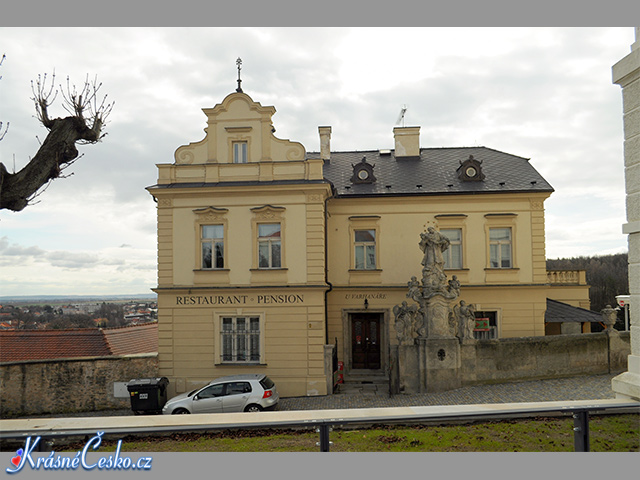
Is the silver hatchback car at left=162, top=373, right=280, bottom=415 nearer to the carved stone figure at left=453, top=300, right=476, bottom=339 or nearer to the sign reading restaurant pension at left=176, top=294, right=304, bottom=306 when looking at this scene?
the sign reading restaurant pension at left=176, top=294, right=304, bottom=306

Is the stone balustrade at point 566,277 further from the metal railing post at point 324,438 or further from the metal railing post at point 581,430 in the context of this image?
the metal railing post at point 324,438

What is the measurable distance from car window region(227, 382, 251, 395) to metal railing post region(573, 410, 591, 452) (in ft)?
37.1

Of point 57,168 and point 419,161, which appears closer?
point 57,168

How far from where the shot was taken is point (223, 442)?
16.4 ft

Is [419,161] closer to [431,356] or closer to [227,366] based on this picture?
→ [431,356]

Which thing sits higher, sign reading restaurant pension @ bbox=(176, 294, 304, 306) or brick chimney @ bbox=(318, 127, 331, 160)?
brick chimney @ bbox=(318, 127, 331, 160)

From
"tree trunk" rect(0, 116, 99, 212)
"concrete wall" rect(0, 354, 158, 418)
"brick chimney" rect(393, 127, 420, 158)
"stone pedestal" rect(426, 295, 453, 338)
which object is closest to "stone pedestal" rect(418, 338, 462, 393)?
"stone pedestal" rect(426, 295, 453, 338)

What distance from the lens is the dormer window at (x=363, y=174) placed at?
885 inches

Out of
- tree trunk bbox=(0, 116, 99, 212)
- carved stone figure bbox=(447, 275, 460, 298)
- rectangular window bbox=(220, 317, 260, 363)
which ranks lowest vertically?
rectangular window bbox=(220, 317, 260, 363)

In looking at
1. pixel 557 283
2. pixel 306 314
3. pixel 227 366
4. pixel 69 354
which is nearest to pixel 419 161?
pixel 557 283

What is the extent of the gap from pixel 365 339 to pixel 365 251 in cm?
374

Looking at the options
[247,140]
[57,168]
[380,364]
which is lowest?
[380,364]

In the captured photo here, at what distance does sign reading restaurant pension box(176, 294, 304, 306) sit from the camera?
61.1ft

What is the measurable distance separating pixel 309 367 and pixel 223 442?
1352cm
